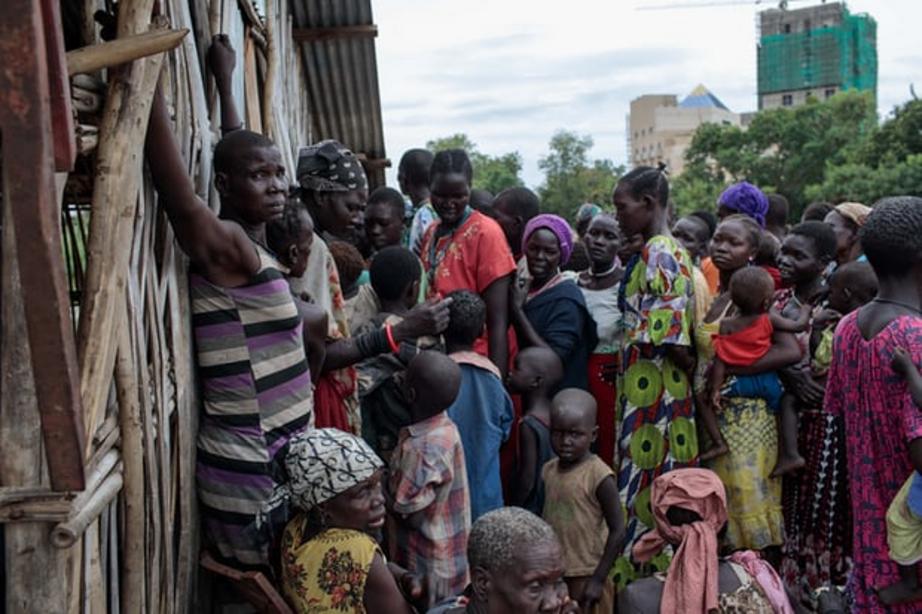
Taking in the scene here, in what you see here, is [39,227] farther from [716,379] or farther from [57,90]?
[716,379]

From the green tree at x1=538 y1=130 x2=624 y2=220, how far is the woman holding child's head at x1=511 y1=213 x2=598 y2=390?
162 ft

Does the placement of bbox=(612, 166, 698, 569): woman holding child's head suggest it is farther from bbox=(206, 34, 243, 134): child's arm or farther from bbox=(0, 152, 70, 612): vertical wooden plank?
bbox=(0, 152, 70, 612): vertical wooden plank

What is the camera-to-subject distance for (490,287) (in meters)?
5.07

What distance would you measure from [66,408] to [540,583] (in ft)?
5.11

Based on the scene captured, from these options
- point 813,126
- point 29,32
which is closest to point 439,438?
point 29,32

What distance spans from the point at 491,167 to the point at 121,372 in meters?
57.8

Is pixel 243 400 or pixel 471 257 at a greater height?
pixel 471 257

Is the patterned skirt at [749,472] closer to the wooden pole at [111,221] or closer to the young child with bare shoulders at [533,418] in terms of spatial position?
the young child with bare shoulders at [533,418]

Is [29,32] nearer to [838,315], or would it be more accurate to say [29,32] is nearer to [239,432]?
[239,432]

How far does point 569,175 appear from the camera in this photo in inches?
2323

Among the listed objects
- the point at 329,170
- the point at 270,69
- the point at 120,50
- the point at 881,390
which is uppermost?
the point at 270,69

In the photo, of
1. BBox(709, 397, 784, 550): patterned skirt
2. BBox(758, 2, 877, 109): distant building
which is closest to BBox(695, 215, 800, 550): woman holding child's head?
BBox(709, 397, 784, 550): patterned skirt

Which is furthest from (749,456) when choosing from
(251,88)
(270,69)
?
(270,69)

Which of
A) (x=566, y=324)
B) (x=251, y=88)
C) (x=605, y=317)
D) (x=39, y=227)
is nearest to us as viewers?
(x=39, y=227)
